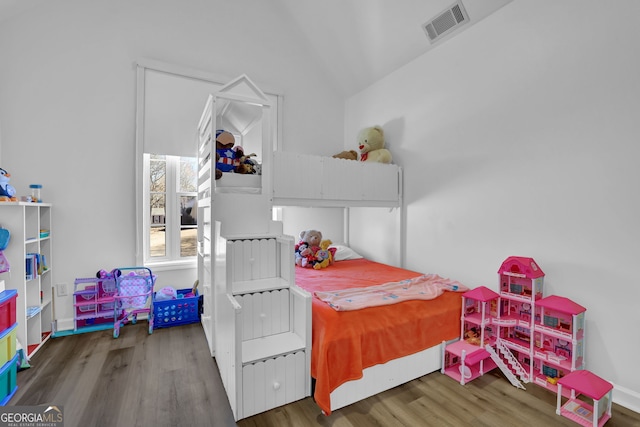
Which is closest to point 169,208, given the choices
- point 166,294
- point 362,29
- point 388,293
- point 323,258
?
point 166,294

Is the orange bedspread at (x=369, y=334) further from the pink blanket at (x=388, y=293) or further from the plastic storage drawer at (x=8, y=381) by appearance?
the plastic storage drawer at (x=8, y=381)

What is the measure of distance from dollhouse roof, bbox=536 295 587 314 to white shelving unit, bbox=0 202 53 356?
348cm

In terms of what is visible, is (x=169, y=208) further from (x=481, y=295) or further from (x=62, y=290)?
(x=481, y=295)

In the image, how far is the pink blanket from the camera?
191 centimetres

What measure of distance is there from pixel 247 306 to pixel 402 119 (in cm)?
256

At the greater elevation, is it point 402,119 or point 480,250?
point 402,119

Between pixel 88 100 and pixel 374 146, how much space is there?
9.25 ft

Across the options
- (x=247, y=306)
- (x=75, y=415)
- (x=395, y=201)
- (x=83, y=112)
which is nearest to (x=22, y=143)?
(x=83, y=112)

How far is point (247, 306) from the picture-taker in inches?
70.9

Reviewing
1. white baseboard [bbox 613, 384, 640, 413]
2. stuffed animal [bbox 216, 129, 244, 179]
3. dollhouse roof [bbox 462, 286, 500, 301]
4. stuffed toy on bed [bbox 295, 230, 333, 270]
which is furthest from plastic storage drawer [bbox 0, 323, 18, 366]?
white baseboard [bbox 613, 384, 640, 413]

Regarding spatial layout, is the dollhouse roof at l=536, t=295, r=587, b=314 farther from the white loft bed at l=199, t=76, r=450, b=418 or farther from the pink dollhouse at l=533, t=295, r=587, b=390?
the white loft bed at l=199, t=76, r=450, b=418

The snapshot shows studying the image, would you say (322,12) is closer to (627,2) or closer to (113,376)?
(627,2)

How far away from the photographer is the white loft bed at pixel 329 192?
1.86m

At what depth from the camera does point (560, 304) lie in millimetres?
Result: 1904
